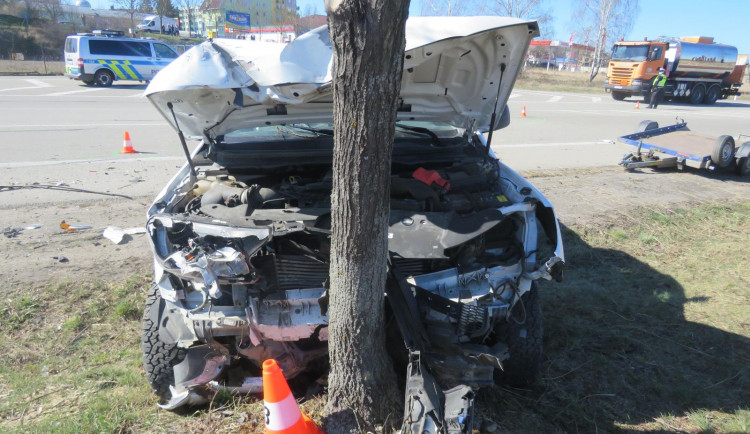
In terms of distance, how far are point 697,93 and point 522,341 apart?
86.1ft

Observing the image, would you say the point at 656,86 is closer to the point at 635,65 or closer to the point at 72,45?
the point at 635,65

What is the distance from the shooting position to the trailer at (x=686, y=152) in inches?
315

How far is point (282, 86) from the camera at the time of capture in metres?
2.69

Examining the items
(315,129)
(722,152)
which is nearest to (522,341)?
(315,129)

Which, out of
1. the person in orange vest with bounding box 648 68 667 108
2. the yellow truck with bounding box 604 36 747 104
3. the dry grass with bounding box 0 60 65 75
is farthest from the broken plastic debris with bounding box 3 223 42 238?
the yellow truck with bounding box 604 36 747 104

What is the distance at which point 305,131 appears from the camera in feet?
13.3

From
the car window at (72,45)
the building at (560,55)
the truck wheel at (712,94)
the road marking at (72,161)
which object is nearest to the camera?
the road marking at (72,161)

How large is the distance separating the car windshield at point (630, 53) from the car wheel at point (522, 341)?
78.1 feet

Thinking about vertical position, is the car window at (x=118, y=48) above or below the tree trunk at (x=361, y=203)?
above

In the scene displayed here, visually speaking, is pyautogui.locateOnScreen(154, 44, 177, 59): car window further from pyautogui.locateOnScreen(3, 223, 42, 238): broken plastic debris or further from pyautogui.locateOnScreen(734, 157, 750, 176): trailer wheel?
pyautogui.locateOnScreen(734, 157, 750, 176): trailer wheel

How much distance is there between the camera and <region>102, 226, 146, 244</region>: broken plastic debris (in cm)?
484

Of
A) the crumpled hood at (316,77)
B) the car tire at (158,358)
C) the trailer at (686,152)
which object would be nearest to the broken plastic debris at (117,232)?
the crumpled hood at (316,77)

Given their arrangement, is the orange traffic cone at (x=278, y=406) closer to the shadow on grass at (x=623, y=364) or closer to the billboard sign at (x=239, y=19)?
the shadow on grass at (x=623, y=364)

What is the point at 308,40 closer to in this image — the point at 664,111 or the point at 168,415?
the point at 168,415
